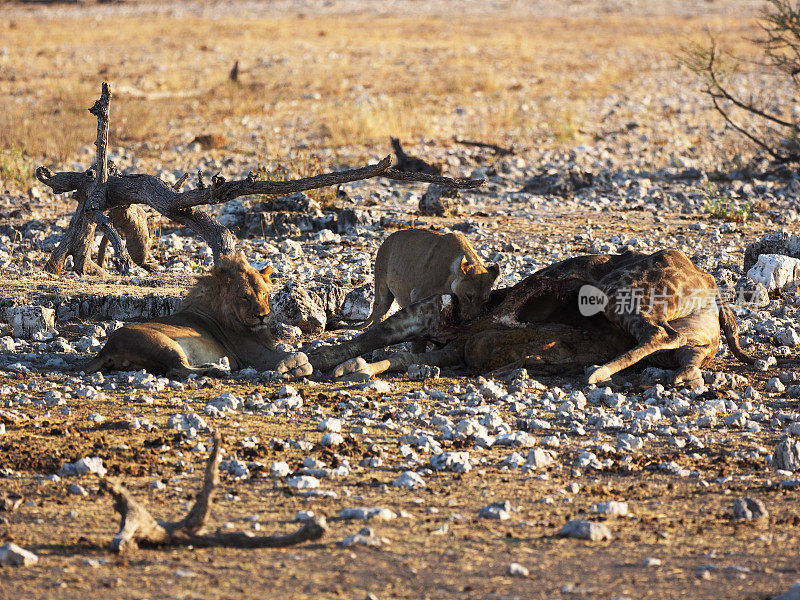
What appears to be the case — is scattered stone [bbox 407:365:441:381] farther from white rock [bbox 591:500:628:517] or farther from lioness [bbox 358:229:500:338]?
white rock [bbox 591:500:628:517]

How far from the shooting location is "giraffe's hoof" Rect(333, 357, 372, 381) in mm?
8297

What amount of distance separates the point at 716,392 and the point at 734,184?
10659 millimetres

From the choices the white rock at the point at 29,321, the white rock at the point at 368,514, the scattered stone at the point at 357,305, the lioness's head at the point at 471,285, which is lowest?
the white rock at the point at 29,321

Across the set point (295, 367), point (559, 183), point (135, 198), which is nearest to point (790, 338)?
A: point (295, 367)

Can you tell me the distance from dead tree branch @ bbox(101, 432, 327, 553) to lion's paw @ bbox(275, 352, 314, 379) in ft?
11.6

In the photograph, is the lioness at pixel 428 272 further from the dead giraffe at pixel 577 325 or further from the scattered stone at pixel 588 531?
the scattered stone at pixel 588 531

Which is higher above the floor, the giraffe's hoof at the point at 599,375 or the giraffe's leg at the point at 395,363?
the giraffe's hoof at the point at 599,375

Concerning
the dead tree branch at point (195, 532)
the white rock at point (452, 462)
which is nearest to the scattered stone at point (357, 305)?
the white rock at point (452, 462)

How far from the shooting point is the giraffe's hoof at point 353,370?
327 inches

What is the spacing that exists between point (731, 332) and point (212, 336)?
433 centimetres

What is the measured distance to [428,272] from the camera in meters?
9.67

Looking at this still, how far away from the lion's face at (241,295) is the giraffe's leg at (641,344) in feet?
8.89

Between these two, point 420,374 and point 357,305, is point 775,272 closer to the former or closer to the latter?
point 357,305

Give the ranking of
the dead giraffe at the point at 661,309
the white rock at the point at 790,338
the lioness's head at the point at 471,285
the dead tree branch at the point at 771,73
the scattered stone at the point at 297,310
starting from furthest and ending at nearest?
the dead tree branch at the point at 771,73 → the scattered stone at the point at 297,310 → the white rock at the point at 790,338 → the lioness's head at the point at 471,285 → the dead giraffe at the point at 661,309
